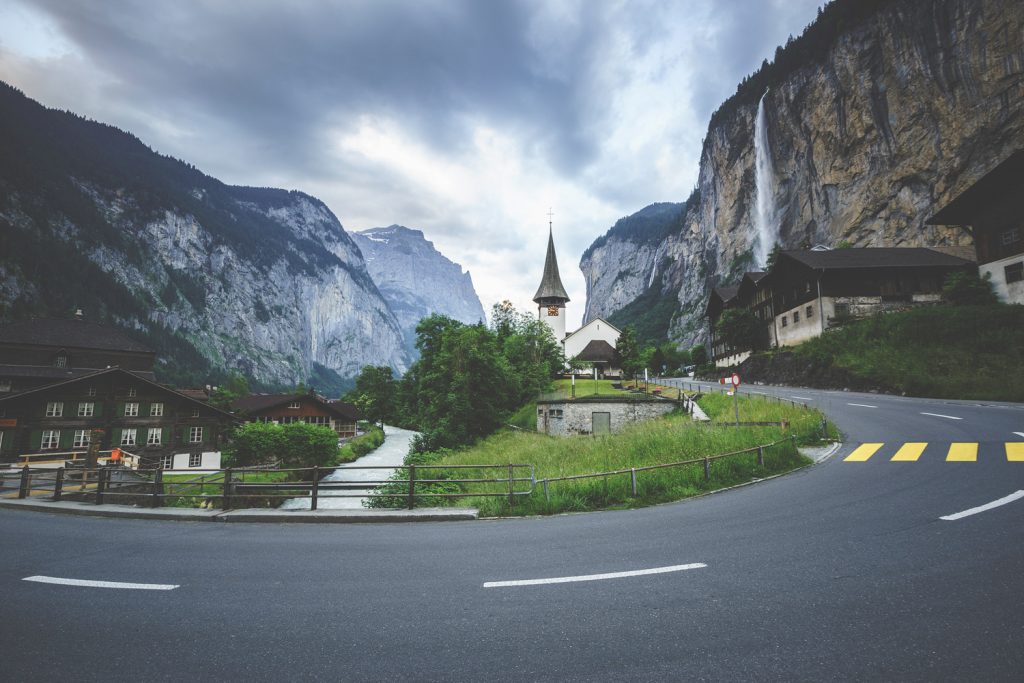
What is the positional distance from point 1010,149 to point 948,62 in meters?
17.3

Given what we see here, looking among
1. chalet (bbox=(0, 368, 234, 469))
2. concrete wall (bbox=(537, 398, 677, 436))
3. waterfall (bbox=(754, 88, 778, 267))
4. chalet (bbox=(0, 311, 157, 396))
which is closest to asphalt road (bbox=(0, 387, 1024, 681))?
concrete wall (bbox=(537, 398, 677, 436))

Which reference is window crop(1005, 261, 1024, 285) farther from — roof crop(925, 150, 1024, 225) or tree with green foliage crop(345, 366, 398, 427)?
tree with green foliage crop(345, 366, 398, 427)

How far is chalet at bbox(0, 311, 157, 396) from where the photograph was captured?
164 feet

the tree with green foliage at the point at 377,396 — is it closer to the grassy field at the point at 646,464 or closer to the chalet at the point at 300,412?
the chalet at the point at 300,412

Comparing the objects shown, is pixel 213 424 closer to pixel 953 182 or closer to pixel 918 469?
pixel 918 469

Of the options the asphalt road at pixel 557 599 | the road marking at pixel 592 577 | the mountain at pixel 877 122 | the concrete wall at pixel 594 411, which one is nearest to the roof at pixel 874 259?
the concrete wall at pixel 594 411

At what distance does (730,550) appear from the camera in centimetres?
658

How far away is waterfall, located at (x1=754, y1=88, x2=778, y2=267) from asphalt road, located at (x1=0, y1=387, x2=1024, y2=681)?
110498 mm

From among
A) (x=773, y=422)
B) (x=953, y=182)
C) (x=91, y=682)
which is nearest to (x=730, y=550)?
(x=91, y=682)

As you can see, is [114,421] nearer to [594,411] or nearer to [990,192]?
[594,411]

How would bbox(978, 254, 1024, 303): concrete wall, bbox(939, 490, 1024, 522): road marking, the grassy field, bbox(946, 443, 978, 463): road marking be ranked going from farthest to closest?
bbox(978, 254, 1024, 303): concrete wall
bbox(946, 443, 978, 463): road marking
the grassy field
bbox(939, 490, 1024, 522): road marking

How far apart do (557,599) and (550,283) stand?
253ft

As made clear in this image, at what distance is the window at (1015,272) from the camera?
33062mm

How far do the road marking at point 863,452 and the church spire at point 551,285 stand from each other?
213ft
